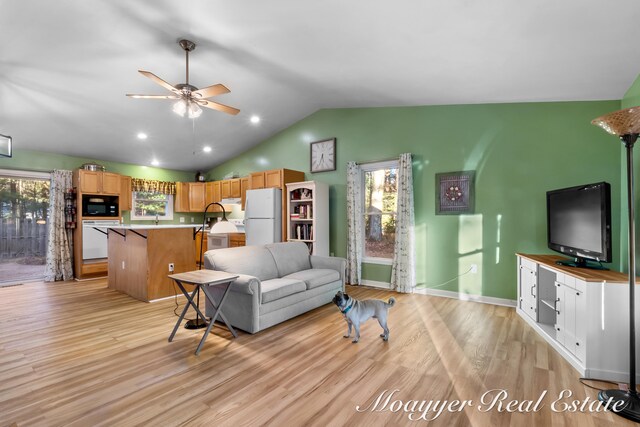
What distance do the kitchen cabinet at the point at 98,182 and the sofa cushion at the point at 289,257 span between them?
14.1ft

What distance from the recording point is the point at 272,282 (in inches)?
138

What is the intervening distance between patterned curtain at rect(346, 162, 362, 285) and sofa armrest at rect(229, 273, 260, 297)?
8.47 ft

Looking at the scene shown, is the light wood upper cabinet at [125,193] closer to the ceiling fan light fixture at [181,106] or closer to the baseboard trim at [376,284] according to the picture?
the ceiling fan light fixture at [181,106]

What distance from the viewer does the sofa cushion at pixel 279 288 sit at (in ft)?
10.4

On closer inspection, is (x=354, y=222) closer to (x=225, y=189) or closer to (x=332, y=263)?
(x=332, y=263)

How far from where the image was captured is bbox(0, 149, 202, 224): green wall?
5438 mm

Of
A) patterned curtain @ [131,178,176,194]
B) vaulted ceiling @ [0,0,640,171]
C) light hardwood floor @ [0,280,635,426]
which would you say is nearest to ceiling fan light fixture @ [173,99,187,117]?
vaulted ceiling @ [0,0,640,171]

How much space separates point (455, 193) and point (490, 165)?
0.58m

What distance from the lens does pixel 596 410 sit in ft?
6.25

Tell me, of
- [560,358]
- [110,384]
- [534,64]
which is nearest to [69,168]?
[110,384]

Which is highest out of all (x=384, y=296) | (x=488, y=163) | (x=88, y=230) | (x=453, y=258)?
(x=488, y=163)

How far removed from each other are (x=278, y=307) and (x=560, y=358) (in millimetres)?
2609

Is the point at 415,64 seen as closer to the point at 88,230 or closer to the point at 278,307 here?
the point at 278,307

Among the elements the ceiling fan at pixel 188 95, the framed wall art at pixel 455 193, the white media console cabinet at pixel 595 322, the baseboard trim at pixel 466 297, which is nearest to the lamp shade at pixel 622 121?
the white media console cabinet at pixel 595 322
